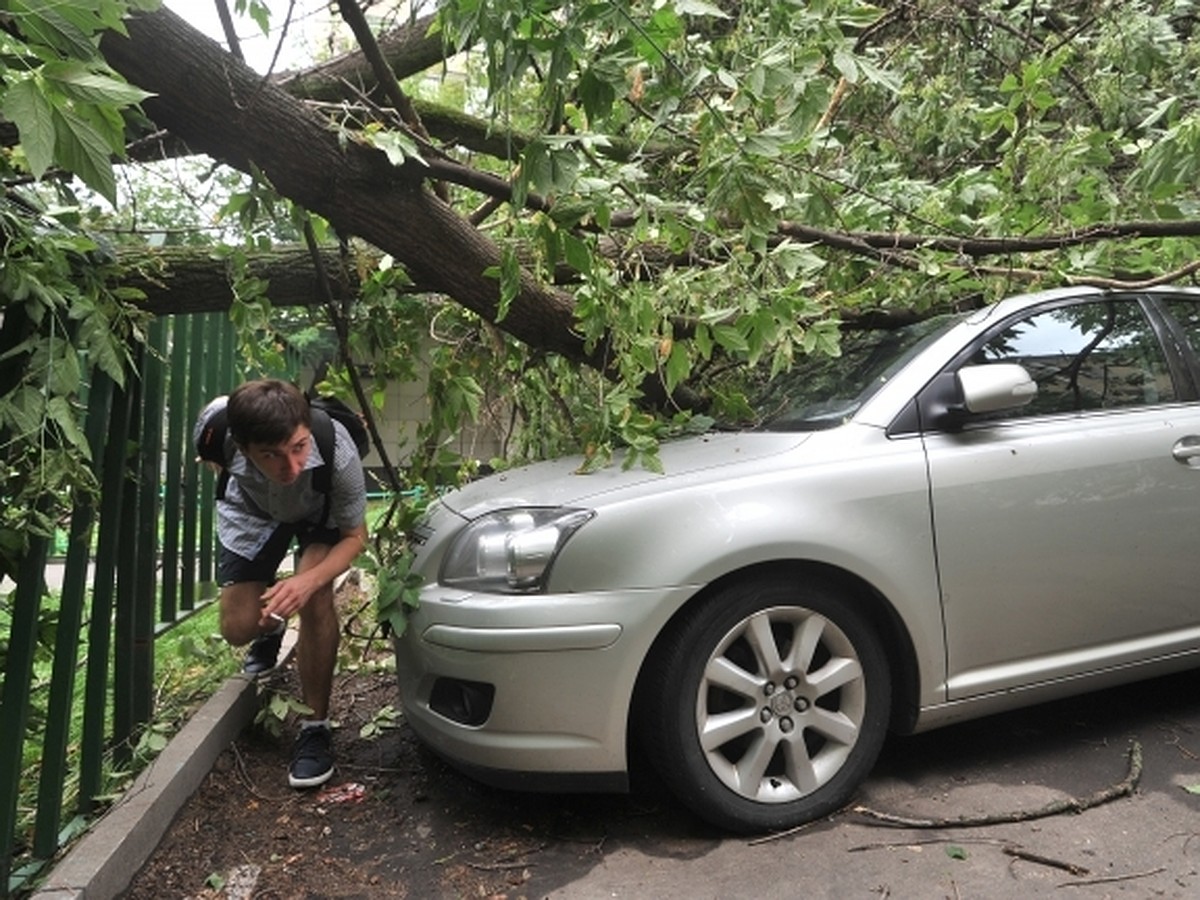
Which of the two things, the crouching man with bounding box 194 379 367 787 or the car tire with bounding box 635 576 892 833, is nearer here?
the car tire with bounding box 635 576 892 833

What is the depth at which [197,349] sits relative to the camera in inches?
163

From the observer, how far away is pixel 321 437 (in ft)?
10.7

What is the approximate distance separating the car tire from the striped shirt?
4.51 ft

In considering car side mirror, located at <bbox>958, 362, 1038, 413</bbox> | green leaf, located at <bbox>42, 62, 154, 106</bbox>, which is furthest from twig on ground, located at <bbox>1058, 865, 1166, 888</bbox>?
green leaf, located at <bbox>42, 62, 154, 106</bbox>

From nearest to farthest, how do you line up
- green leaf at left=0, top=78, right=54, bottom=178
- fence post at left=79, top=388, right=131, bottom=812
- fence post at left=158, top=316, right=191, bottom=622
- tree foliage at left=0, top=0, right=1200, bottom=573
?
green leaf at left=0, top=78, right=54, bottom=178
tree foliage at left=0, top=0, right=1200, bottom=573
fence post at left=79, top=388, right=131, bottom=812
fence post at left=158, top=316, right=191, bottom=622

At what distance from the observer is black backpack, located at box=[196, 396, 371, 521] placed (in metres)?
3.26

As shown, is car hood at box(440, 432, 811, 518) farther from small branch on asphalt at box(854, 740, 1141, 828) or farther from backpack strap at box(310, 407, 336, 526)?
small branch on asphalt at box(854, 740, 1141, 828)

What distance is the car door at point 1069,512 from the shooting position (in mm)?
2770

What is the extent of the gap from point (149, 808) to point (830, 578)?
2063mm

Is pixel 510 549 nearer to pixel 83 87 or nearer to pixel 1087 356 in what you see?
pixel 83 87

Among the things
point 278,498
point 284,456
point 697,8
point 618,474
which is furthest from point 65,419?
point 697,8

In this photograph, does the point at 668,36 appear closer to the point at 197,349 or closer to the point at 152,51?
the point at 152,51

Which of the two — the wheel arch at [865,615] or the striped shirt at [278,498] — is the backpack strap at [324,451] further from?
the wheel arch at [865,615]

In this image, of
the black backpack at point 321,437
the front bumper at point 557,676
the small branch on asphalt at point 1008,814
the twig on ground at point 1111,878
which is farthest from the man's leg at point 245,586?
the twig on ground at point 1111,878
